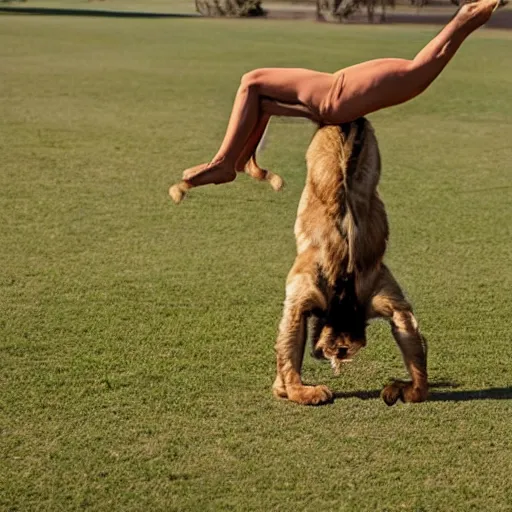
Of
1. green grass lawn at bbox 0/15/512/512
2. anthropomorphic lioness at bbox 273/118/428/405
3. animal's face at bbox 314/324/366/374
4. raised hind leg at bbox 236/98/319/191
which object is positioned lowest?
green grass lawn at bbox 0/15/512/512

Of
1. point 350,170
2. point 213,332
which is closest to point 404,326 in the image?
point 350,170

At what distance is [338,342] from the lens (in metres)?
4.41

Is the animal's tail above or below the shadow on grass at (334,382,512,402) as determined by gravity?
above

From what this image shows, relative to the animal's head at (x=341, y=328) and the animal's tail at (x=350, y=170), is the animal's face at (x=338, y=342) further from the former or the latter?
the animal's tail at (x=350, y=170)

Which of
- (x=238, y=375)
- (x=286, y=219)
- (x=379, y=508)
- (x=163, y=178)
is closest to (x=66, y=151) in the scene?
(x=163, y=178)

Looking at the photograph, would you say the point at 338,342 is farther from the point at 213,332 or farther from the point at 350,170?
the point at 213,332

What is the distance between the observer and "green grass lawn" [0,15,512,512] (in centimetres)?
402

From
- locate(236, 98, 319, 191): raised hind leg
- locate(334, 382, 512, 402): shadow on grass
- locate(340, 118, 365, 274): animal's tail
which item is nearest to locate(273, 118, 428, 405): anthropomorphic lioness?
locate(340, 118, 365, 274): animal's tail

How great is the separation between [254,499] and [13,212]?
5025 mm

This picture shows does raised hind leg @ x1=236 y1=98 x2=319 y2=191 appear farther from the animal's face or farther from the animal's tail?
the animal's face

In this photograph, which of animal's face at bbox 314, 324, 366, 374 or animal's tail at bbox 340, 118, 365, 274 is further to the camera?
animal's face at bbox 314, 324, 366, 374

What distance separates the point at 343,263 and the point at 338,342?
0.36m

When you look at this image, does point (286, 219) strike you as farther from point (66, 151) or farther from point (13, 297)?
point (66, 151)

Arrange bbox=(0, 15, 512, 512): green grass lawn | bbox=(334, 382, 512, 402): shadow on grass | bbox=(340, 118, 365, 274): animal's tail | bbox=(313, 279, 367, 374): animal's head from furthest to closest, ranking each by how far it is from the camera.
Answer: bbox=(334, 382, 512, 402): shadow on grass → bbox=(313, 279, 367, 374): animal's head → bbox=(340, 118, 365, 274): animal's tail → bbox=(0, 15, 512, 512): green grass lawn
